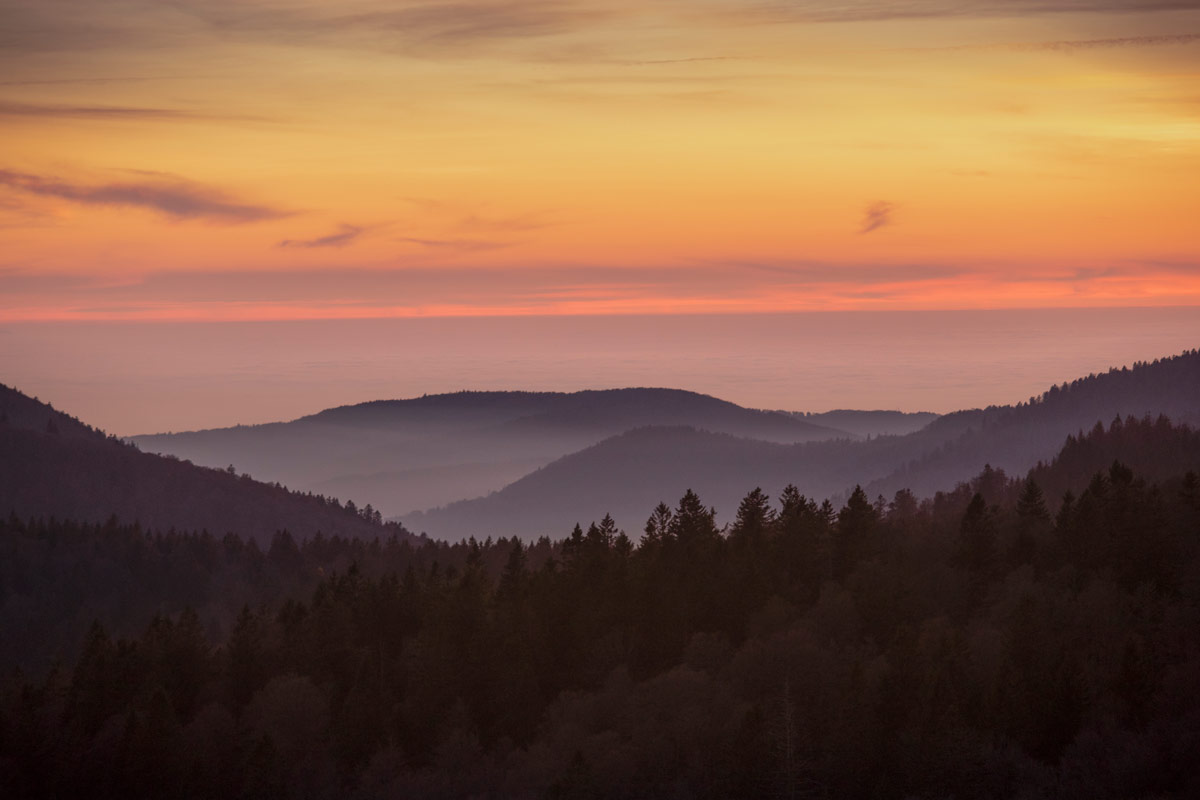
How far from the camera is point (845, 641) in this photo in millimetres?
89188

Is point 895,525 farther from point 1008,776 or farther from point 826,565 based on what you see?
point 1008,776

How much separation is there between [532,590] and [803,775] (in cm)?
3949

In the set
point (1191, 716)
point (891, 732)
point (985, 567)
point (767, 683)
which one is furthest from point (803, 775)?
point (985, 567)

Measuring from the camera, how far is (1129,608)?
8450cm

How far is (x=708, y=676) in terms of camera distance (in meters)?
83.4

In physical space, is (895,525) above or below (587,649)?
above

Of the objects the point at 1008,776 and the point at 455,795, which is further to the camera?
the point at 455,795

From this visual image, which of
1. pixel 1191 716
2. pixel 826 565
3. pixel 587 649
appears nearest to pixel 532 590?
pixel 587 649

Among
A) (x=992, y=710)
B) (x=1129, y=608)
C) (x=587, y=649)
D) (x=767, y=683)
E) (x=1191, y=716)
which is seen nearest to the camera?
(x=1191, y=716)

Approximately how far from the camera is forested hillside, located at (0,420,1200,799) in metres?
68.5

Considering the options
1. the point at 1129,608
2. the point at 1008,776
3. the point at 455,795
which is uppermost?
the point at 1129,608

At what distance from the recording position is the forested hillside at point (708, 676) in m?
68.5

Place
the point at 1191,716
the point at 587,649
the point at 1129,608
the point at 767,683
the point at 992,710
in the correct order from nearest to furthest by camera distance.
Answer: the point at 1191,716 → the point at 992,710 → the point at 767,683 → the point at 1129,608 → the point at 587,649

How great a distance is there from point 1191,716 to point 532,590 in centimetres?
5402
